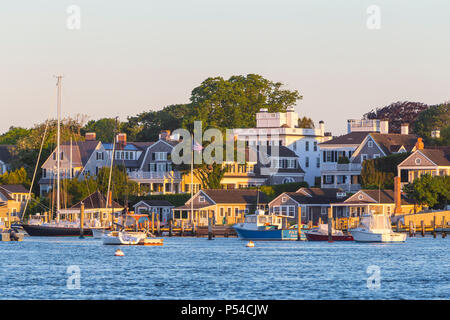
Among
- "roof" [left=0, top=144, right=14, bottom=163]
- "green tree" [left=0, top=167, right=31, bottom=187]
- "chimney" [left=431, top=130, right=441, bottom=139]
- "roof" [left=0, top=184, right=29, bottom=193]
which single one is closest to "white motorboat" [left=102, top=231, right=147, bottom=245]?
"roof" [left=0, top=184, right=29, bottom=193]

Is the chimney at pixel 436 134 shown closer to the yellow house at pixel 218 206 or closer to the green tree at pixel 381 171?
the green tree at pixel 381 171

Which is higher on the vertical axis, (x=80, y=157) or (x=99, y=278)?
(x=80, y=157)

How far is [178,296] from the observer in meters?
47.2

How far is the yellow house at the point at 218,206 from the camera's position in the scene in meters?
121

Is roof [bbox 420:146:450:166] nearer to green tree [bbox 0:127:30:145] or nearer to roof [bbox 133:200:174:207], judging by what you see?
roof [bbox 133:200:174:207]

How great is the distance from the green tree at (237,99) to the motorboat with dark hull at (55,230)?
5044 centimetres

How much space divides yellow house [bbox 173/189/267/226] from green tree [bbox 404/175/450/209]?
1897 centimetres

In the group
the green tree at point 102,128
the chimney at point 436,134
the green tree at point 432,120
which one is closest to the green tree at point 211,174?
the chimney at point 436,134

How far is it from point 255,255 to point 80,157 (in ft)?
215

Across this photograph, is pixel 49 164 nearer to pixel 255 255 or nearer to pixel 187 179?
pixel 187 179

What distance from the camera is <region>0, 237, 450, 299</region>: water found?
160 ft

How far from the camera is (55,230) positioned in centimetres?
11019

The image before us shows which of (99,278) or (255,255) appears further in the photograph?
(255,255)
